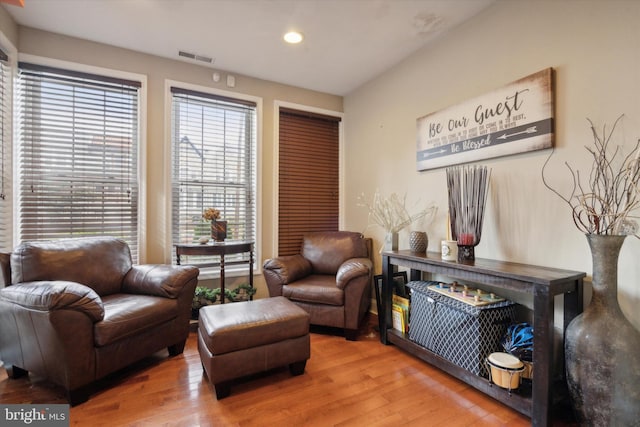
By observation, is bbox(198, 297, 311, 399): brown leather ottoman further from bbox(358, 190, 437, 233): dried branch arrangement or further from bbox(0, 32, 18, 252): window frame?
bbox(0, 32, 18, 252): window frame

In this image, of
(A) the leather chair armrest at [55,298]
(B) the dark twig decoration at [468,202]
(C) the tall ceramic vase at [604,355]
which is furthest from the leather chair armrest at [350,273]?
(A) the leather chair armrest at [55,298]

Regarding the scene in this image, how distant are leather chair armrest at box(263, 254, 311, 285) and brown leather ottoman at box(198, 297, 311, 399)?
698mm

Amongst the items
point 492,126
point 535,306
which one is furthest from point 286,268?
point 492,126

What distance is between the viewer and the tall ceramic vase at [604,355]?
132 cm

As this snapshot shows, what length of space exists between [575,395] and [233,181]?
320 cm

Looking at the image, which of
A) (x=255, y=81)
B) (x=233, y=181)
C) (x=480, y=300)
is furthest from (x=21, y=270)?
(x=480, y=300)

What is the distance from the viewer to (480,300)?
6.24 feet

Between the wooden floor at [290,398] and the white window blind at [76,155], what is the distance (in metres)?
1.23

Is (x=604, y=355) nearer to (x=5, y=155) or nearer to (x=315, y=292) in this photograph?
(x=315, y=292)

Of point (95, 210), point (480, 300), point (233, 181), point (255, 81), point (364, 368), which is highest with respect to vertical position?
point (255, 81)

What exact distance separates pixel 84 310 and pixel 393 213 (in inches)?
101

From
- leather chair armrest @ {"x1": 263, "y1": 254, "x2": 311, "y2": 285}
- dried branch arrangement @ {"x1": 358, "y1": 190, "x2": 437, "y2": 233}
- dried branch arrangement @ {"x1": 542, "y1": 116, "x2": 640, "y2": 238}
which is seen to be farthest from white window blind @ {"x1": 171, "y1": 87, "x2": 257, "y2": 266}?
dried branch arrangement @ {"x1": 542, "y1": 116, "x2": 640, "y2": 238}

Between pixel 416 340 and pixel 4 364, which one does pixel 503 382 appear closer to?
pixel 416 340

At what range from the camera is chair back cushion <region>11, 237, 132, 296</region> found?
2.01 m
